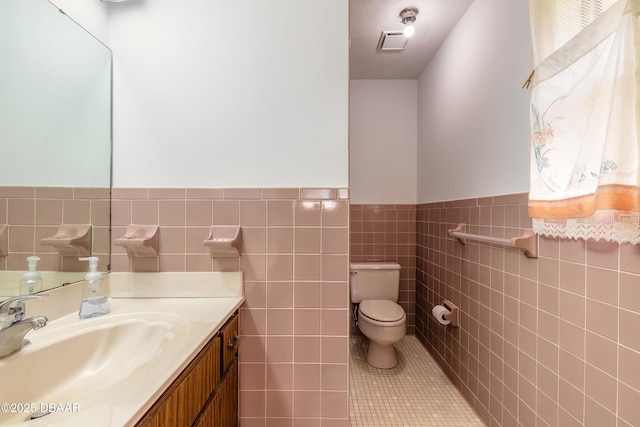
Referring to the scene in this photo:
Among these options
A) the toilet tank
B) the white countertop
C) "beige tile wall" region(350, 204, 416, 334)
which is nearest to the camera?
the white countertop

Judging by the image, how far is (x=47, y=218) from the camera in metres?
1.01

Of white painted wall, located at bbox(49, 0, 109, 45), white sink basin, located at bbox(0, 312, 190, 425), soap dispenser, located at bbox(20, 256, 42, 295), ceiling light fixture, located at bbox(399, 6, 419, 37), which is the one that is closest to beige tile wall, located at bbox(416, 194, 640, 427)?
ceiling light fixture, located at bbox(399, 6, 419, 37)

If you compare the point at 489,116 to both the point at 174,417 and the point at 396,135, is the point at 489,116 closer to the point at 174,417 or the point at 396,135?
the point at 396,135

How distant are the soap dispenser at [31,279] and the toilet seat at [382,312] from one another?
1.82 meters

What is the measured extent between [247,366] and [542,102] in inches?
67.4

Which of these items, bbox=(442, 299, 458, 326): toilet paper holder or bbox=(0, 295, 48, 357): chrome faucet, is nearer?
bbox=(0, 295, 48, 357): chrome faucet

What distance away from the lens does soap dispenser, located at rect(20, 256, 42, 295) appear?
2.97 ft

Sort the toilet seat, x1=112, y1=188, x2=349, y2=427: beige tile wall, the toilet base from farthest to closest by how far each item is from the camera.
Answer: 1. the toilet base
2. the toilet seat
3. x1=112, y1=188, x2=349, y2=427: beige tile wall

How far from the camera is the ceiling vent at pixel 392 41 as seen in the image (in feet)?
6.45

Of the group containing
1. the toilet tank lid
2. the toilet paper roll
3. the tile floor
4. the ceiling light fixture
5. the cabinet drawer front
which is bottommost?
the tile floor

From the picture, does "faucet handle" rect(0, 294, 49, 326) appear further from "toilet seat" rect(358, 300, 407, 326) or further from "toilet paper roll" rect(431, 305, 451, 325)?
"toilet paper roll" rect(431, 305, 451, 325)

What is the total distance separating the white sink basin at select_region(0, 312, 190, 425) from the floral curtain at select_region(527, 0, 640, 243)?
4.52ft

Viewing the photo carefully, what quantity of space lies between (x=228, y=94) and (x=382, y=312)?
5.93 feet

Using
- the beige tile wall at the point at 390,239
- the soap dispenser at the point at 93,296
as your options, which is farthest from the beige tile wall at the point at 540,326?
the soap dispenser at the point at 93,296
